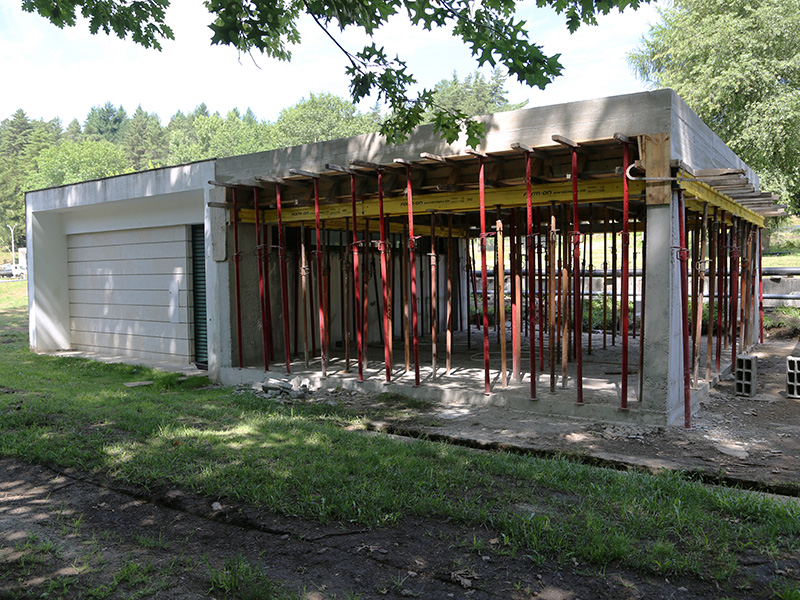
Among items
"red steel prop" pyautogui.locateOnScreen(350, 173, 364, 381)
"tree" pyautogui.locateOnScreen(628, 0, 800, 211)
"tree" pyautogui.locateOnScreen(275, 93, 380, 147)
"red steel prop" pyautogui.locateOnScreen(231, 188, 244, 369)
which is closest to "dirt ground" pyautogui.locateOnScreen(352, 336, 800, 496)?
"red steel prop" pyautogui.locateOnScreen(350, 173, 364, 381)

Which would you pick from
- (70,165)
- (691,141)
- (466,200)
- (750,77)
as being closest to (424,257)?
(466,200)

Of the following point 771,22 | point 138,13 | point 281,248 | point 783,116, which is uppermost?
point 771,22

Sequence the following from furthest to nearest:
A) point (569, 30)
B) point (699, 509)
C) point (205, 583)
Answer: point (569, 30)
point (699, 509)
point (205, 583)

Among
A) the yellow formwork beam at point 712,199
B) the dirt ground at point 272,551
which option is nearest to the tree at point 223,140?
the yellow formwork beam at point 712,199

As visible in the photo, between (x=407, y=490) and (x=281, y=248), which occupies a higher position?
(x=281, y=248)

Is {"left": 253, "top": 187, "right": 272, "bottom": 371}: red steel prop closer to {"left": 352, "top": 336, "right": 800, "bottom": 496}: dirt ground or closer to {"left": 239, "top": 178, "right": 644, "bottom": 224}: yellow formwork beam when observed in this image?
{"left": 239, "top": 178, "right": 644, "bottom": 224}: yellow formwork beam

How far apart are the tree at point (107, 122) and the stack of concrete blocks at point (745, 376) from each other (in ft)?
402

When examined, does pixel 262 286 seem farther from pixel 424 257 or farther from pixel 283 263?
pixel 424 257

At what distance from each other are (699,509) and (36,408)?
7891 mm

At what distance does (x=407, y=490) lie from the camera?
16.6 ft

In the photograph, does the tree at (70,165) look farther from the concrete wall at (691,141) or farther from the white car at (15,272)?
the concrete wall at (691,141)

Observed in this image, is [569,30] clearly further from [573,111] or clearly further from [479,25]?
[573,111]

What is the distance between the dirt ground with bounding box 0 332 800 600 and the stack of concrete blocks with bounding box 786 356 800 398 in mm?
3163

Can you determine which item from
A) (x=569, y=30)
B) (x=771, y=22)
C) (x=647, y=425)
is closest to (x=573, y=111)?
(x=569, y=30)
